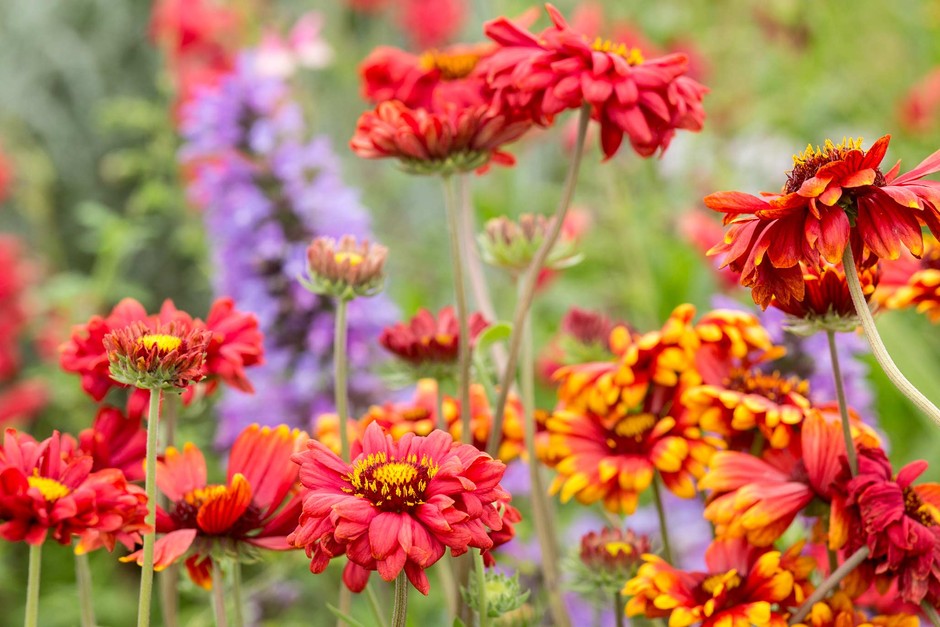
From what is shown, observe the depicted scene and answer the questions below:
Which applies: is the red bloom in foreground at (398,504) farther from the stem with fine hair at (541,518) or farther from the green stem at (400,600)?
the stem with fine hair at (541,518)

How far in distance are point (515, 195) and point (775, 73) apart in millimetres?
815

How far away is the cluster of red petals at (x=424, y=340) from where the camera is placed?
0.71 meters

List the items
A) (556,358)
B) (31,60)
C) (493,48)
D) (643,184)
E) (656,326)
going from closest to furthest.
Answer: (493,48)
(556,358)
(656,326)
(643,184)
(31,60)

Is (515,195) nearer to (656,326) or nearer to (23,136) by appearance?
(656,326)

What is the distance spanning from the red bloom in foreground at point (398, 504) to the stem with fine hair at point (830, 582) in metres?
0.20

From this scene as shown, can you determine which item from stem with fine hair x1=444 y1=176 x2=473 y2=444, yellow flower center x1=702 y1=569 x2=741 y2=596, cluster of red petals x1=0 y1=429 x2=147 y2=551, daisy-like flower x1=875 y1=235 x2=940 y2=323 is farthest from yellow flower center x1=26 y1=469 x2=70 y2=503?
daisy-like flower x1=875 y1=235 x2=940 y2=323

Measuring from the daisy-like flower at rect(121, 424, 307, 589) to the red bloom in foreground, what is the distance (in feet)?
0.25

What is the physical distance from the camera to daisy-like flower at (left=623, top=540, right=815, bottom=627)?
0.54 metres

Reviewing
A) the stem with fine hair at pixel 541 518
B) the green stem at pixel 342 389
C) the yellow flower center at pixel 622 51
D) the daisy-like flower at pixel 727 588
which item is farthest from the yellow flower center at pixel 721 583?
the yellow flower center at pixel 622 51

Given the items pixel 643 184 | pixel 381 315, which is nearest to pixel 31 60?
pixel 643 184

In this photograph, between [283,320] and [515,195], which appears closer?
[283,320]

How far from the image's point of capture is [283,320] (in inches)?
46.5

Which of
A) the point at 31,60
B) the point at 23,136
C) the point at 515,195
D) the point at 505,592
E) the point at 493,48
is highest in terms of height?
the point at 31,60

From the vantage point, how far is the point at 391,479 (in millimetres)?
472
